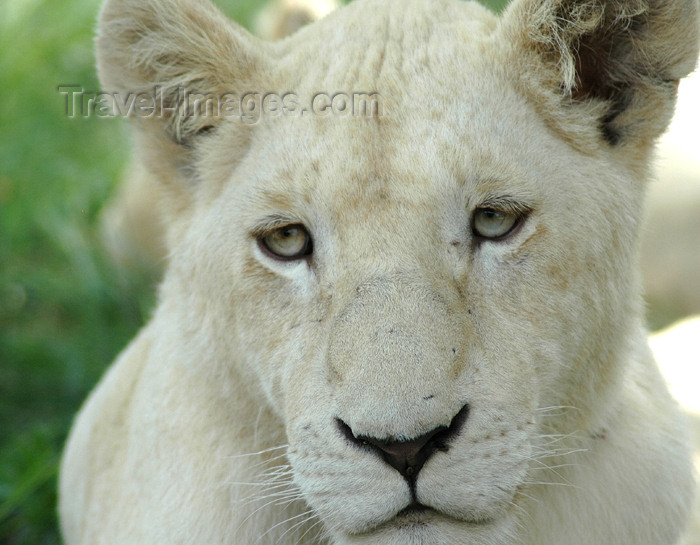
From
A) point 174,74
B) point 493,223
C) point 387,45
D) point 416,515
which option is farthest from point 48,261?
point 416,515

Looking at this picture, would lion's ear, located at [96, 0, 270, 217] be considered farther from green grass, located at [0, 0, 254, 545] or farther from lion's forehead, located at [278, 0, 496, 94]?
Result: green grass, located at [0, 0, 254, 545]

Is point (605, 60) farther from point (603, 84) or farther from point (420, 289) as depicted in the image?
point (420, 289)

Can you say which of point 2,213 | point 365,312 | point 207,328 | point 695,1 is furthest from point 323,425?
point 2,213

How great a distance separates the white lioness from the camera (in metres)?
2.41

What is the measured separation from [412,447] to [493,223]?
2.42ft

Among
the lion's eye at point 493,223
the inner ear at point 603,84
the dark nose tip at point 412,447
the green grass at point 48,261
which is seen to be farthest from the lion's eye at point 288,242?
the green grass at point 48,261

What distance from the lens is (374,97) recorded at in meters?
2.74

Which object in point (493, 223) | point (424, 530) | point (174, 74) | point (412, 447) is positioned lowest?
point (424, 530)

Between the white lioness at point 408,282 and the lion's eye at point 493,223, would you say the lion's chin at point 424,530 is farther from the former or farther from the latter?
the lion's eye at point 493,223

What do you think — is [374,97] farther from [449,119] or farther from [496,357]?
[496,357]

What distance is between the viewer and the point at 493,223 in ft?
8.73

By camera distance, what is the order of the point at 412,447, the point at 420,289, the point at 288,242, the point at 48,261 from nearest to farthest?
the point at 412,447 → the point at 420,289 → the point at 288,242 → the point at 48,261

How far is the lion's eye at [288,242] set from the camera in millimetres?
2773

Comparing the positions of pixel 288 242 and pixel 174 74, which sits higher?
pixel 174 74
